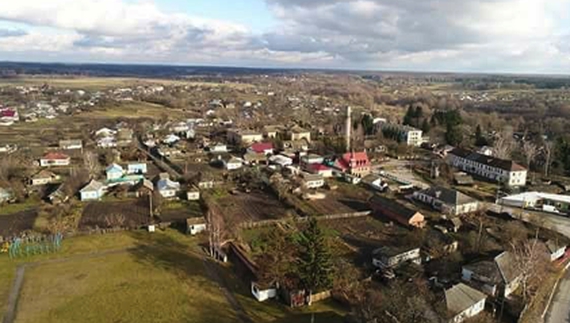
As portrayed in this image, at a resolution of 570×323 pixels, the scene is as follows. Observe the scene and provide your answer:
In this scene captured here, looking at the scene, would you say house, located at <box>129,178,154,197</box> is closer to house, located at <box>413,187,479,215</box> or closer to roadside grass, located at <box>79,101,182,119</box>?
house, located at <box>413,187,479,215</box>

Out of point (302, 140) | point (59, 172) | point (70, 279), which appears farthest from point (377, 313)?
point (302, 140)

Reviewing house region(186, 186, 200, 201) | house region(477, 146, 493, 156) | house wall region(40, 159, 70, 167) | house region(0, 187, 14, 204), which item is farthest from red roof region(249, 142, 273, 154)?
house region(0, 187, 14, 204)

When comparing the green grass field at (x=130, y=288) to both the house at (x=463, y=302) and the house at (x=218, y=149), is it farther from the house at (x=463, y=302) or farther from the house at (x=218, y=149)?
the house at (x=218, y=149)

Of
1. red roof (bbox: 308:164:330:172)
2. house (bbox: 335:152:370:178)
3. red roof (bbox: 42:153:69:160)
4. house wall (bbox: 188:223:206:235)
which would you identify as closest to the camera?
house wall (bbox: 188:223:206:235)

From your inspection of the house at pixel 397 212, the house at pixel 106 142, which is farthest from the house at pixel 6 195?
the house at pixel 397 212

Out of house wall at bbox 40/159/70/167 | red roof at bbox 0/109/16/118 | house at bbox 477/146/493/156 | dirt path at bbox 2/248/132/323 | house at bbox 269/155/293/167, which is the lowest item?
dirt path at bbox 2/248/132/323

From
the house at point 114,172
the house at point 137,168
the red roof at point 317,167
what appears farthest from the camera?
the house at point 137,168
